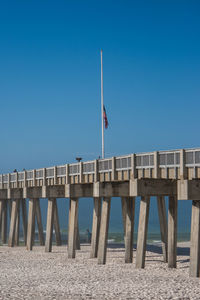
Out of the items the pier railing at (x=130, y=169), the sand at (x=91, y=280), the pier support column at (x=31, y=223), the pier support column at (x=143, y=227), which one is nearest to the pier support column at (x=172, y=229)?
the sand at (x=91, y=280)

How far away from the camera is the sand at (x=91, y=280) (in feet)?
55.0

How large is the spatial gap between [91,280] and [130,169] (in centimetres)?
616

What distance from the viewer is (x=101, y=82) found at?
34625 millimetres

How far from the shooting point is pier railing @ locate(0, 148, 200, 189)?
68.0ft

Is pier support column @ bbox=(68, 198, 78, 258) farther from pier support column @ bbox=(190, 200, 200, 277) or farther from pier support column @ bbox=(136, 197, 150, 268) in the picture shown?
pier support column @ bbox=(190, 200, 200, 277)

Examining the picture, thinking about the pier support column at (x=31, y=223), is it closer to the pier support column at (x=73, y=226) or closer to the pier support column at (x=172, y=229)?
the pier support column at (x=73, y=226)

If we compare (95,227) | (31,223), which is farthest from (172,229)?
(31,223)

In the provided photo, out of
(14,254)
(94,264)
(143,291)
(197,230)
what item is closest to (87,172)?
(94,264)

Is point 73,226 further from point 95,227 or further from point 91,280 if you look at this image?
point 91,280

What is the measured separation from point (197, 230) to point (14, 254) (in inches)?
576

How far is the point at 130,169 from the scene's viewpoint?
24.1 meters

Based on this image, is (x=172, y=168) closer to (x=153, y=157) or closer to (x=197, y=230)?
(x=153, y=157)

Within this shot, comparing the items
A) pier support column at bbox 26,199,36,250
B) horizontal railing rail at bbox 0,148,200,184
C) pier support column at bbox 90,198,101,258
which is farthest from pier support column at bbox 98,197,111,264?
pier support column at bbox 26,199,36,250

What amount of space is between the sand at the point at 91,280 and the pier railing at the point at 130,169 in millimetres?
3933
